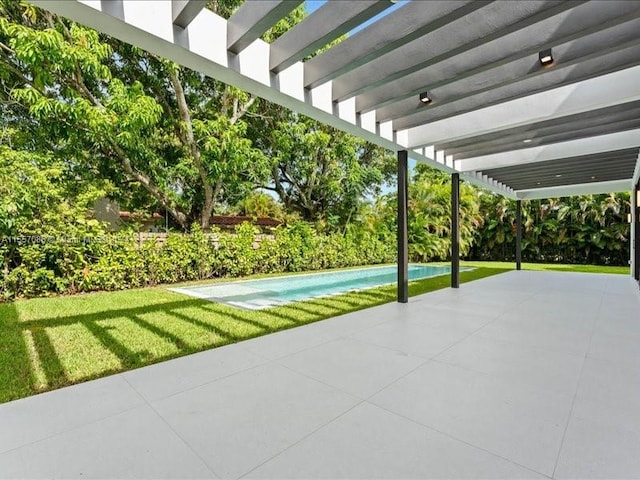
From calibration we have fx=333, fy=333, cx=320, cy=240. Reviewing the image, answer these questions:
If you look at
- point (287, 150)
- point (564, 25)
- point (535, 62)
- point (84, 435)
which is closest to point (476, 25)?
point (564, 25)

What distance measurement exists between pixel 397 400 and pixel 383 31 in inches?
144

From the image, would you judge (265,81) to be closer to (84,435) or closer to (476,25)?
(476,25)

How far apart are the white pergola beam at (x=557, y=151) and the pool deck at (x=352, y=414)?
15.9 feet

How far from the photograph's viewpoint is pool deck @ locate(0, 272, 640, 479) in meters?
2.02

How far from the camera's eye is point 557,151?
796cm

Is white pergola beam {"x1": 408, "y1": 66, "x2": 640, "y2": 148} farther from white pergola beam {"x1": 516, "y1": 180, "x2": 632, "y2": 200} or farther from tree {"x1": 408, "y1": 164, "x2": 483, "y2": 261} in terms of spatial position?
tree {"x1": 408, "y1": 164, "x2": 483, "y2": 261}

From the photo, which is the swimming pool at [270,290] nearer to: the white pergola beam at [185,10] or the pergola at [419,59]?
the pergola at [419,59]

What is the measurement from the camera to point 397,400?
2775 millimetres

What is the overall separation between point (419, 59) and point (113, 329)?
559 centimetres

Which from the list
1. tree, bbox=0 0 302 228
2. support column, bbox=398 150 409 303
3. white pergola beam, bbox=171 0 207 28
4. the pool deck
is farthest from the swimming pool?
white pergola beam, bbox=171 0 207 28

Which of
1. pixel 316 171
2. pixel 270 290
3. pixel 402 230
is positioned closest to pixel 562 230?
pixel 316 171

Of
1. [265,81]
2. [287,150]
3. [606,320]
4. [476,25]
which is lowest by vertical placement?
[606,320]

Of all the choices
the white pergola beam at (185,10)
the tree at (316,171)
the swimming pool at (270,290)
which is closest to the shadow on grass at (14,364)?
the swimming pool at (270,290)

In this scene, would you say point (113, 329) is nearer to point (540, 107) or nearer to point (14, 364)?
point (14, 364)
